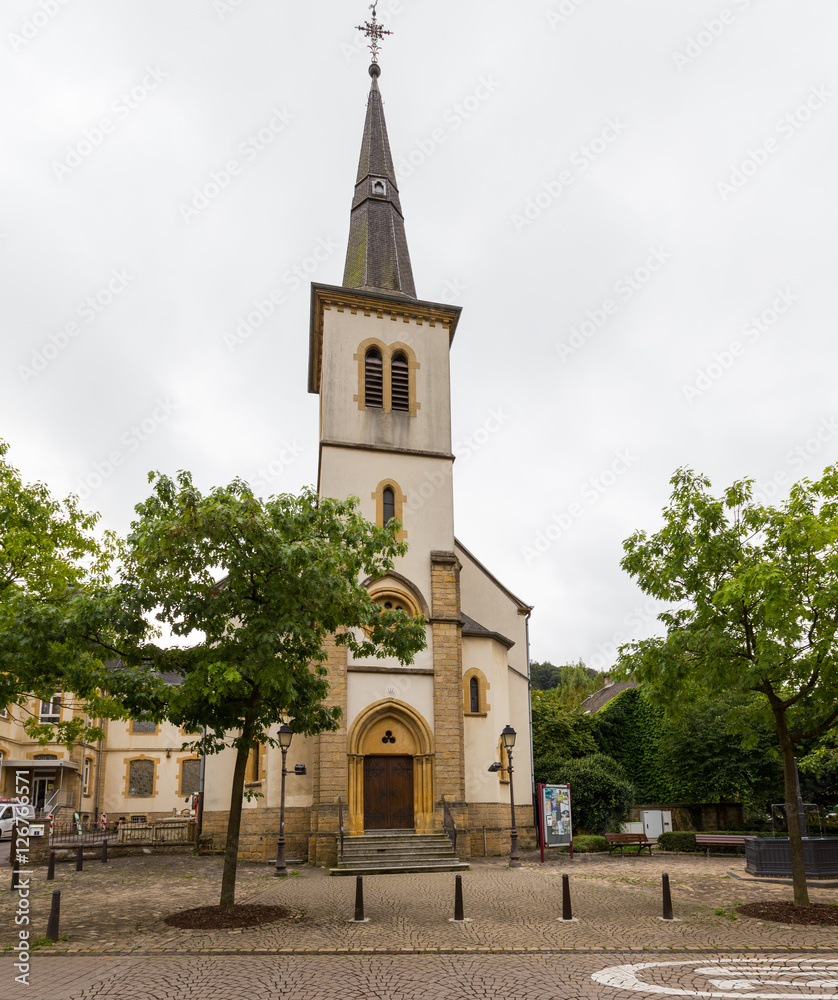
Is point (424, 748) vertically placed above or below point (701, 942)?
above

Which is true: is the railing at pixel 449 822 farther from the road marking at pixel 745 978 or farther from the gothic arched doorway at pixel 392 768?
the road marking at pixel 745 978

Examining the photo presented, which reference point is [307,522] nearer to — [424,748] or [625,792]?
[424,748]

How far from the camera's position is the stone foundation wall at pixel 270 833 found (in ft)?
72.8

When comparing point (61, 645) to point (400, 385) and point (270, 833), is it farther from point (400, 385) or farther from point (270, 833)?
point (400, 385)

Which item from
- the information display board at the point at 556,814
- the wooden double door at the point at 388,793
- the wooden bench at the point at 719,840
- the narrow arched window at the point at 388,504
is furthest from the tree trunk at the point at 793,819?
the narrow arched window at the point at 388,504

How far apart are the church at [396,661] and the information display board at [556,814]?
57.2 inches

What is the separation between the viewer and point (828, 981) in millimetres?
8586

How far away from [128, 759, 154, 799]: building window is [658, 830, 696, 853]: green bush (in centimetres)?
2936

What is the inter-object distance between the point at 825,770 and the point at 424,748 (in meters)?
14.9

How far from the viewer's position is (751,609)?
13.1m

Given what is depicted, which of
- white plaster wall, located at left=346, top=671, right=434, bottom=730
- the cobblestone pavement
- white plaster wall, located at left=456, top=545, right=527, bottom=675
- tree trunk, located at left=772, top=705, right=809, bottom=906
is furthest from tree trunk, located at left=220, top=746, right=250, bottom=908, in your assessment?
white plaster wall, located at left=456, top=545, right=527, bottom=675

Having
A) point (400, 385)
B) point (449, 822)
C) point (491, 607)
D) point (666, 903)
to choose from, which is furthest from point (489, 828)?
point (400, 385)

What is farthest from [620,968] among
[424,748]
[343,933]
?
[424,748]

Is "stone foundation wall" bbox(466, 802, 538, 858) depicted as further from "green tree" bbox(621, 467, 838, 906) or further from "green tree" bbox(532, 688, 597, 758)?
"green tree" bbox(621, 467, 838, 906)
